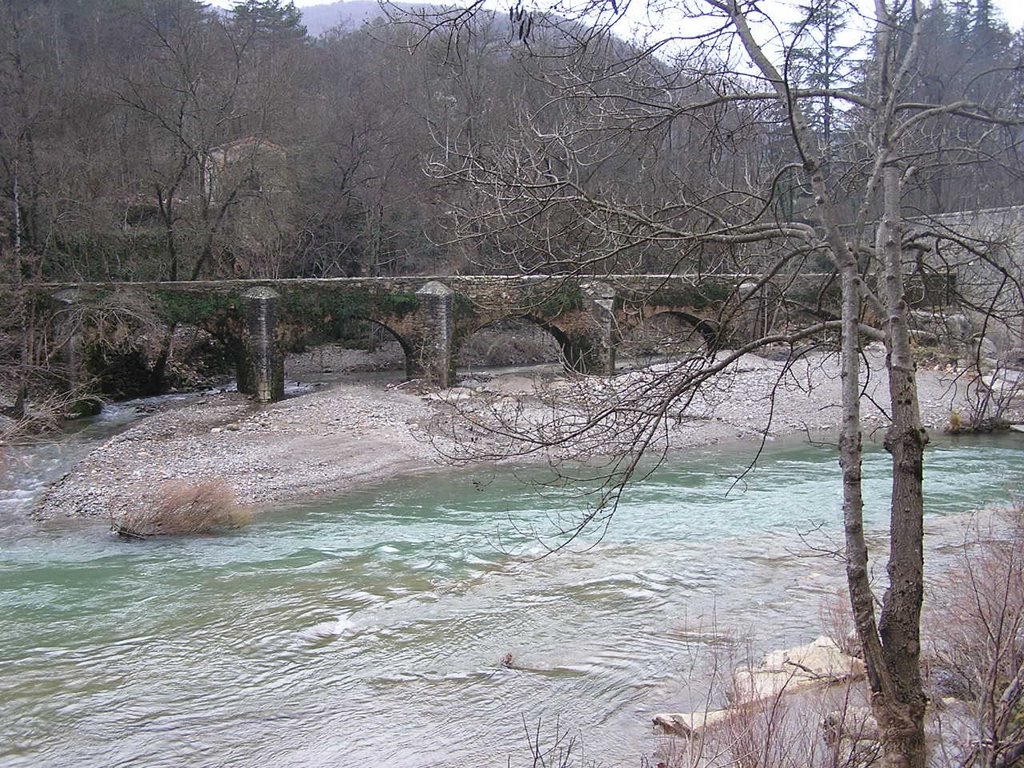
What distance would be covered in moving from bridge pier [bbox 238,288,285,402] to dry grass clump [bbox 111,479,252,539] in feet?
32.4

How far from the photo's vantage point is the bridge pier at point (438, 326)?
23.2m

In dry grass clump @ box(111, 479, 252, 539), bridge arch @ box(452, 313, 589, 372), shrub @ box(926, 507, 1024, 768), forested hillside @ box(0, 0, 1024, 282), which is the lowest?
dry grass clump @ box(111, 479, 252, 539)

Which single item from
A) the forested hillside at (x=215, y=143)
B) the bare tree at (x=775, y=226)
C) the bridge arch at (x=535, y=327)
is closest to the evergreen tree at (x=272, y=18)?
the forested hillside at (x=215, y=143)

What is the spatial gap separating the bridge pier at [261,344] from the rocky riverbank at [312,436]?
61cm

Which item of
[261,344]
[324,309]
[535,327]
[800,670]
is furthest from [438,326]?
[800,670]

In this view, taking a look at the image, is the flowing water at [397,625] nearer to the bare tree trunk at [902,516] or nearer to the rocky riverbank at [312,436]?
the rocky riverbank at [312,436]

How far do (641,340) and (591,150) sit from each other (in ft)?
5.07

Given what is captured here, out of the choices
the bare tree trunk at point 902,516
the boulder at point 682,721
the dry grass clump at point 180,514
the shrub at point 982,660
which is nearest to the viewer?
the shrub at point 982,660

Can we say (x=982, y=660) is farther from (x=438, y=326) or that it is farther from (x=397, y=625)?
(x=438, y=326)

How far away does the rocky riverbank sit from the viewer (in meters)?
14.5

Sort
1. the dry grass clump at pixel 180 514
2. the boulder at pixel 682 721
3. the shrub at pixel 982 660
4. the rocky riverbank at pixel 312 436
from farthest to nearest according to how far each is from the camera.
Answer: the rocky riverbank at pixel 312 436
the dry grass clump at pixel 180 514
the boulder at pixel 682 721
the shrub at pixel 982 660

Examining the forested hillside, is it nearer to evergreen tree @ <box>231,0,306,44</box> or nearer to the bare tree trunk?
evergreen tree @ <box>231,0,306,44</box>

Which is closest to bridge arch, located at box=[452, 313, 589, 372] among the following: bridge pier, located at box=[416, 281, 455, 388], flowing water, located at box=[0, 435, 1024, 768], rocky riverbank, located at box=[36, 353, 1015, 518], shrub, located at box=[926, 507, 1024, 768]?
bridge pier, located at box=[416, 281, 455, 388]

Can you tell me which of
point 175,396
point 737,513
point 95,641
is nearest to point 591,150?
point 95,641
